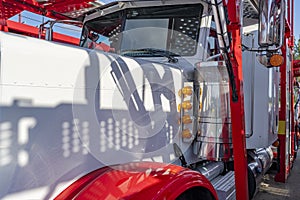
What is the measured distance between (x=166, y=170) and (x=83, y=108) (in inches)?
23.9

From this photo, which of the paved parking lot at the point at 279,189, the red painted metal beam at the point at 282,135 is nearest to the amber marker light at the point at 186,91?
the paved parking lot at the point at 279,189

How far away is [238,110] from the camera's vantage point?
226cm

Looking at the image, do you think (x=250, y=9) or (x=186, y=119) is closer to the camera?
(x=186, y=119)

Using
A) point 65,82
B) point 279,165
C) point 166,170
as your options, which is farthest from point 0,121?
point 279,165

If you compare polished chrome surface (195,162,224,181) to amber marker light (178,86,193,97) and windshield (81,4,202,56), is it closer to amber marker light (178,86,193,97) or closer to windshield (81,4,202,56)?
amber marker light (178,86,193,97)

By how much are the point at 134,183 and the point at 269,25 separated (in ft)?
4.59

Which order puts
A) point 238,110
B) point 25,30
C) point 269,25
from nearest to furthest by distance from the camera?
point 269,25 → point 238,110 → point 25,30

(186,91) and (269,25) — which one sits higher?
→ (269,25)

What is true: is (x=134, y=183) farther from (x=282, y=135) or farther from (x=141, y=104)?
(x=282, y=135)

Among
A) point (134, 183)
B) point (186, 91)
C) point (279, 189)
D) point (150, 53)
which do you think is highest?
point (150, 53)

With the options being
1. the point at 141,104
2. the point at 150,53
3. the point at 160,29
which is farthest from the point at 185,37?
the point at 141,104

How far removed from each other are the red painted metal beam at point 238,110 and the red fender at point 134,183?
64 centimetres

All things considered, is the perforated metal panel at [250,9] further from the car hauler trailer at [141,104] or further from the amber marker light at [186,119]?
the amber marker light at [186,119]

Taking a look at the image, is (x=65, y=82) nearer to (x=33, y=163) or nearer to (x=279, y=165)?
(x=33, y=163)
